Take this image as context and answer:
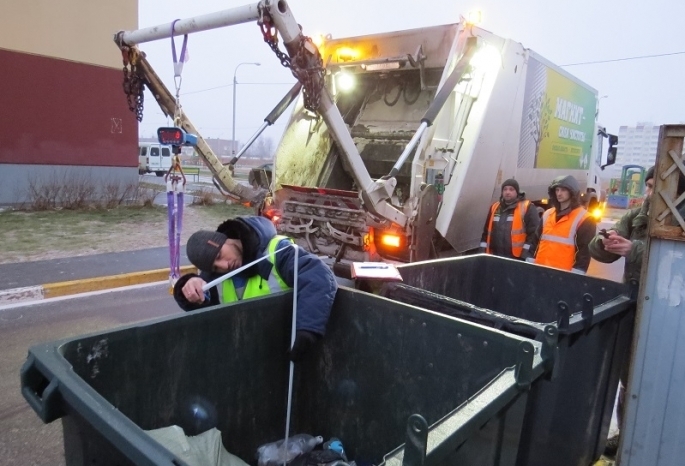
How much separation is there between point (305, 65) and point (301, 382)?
8.77 ft

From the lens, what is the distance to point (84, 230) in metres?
8.84

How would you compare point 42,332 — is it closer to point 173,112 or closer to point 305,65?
point 173,112

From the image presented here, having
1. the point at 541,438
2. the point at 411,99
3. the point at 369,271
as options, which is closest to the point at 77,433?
the point at 369,271

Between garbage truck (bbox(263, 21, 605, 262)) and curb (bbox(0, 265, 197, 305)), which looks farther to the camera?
curb (bbox(0, 265, 197, 305))

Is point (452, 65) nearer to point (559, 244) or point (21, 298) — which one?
point (559, 244)

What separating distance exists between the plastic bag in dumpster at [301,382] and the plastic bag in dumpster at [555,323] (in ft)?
0.83

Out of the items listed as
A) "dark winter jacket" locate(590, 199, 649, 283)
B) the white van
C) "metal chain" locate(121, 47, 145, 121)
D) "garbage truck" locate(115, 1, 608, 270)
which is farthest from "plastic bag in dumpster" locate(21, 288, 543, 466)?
the white van

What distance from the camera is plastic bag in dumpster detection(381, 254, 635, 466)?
2.04 meters

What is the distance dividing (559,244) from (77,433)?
3.94 metres

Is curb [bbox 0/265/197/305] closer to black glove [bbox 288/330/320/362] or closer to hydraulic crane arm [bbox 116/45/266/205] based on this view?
hydraulic crane arm [bbox 116/45/266/205]

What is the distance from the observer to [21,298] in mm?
5328

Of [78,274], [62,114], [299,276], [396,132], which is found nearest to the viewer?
[299,276]

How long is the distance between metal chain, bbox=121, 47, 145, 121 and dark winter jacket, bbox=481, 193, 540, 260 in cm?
351

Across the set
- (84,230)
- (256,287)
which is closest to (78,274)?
(84,230)
